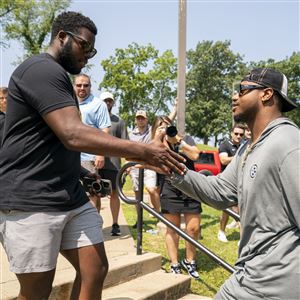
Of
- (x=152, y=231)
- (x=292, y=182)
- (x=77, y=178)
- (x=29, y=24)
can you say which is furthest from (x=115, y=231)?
(x=29, y=24)

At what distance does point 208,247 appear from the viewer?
20.8 feet

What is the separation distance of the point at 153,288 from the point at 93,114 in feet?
7.17

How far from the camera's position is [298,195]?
1.91 meters

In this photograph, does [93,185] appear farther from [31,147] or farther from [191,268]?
[191,268]

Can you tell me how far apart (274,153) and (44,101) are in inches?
45.8

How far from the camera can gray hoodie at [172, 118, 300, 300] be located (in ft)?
6.46

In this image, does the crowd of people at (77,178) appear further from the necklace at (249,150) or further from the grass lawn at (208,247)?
the grass lawn at (208,247)

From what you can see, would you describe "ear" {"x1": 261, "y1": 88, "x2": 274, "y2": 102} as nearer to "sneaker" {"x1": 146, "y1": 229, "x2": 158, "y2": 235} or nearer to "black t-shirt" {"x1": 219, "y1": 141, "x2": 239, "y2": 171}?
"sneaker" {"x1": 146, "y1": 229, "x2": 158, "y2": 235}

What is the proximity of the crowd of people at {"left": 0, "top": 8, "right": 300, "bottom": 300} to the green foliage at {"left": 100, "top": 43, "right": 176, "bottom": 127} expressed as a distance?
3815 cm

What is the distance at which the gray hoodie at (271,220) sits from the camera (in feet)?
6.46

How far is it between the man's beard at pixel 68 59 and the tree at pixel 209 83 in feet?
197

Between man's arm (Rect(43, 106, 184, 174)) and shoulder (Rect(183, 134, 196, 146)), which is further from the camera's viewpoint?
shoulder (Rect(183, 134, 196, 146))

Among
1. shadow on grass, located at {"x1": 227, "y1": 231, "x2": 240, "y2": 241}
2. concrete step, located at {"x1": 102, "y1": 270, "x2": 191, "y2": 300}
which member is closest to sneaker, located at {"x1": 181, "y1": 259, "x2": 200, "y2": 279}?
concrete step, located at {"x1": 102, "y1": 270, "x2": 191, "y2": 300}

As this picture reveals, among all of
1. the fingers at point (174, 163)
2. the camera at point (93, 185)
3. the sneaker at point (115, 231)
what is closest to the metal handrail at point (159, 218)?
the camera at point (93, 185)
